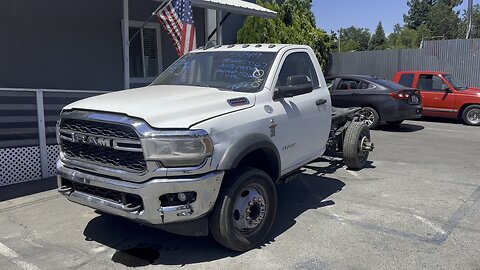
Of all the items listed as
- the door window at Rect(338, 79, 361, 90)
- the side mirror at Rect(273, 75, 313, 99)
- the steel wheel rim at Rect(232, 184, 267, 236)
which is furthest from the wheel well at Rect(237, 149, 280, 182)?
the door window at Rect(338, 79, 361, 90)

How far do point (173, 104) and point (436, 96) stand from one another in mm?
11740

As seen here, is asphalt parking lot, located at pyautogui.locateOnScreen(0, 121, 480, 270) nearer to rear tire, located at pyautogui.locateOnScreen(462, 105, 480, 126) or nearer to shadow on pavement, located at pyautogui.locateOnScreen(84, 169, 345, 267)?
shadow on pavement, located at pyautogui.locateOnScreen(84, 169, 345, 267)

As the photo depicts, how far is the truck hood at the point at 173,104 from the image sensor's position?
12.0ft

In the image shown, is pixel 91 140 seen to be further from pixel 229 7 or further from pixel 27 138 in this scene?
pixel 229 7

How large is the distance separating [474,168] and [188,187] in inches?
243

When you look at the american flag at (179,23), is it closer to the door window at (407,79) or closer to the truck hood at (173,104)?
the truck hood at (173,104)

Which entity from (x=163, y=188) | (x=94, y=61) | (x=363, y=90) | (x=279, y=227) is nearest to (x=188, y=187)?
(x=163, y=188)

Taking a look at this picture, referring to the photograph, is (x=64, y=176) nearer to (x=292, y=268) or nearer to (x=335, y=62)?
(x=292, y=268)

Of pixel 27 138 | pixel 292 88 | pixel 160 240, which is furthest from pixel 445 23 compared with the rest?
pixel 160 240

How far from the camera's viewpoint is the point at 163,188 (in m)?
3.55

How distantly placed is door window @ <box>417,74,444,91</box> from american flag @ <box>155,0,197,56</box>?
877 cm

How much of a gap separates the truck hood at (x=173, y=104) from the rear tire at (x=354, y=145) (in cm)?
316

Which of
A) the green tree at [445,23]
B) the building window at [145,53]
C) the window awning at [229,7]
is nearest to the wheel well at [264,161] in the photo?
the window awning at [229,7]

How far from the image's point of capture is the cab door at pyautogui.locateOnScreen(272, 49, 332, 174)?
470 cm
